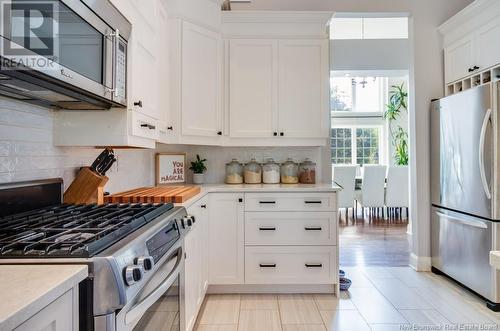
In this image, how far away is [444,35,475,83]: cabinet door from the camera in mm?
2959

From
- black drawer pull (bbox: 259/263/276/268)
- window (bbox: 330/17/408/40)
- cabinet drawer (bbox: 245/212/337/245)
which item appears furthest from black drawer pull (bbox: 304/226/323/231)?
window (bbox: 330/17/408/40)

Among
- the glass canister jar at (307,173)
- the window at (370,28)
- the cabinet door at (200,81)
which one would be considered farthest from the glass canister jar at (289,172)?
the window at (370,28)

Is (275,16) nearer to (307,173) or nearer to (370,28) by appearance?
(307,173)

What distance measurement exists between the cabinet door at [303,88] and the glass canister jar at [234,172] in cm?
57

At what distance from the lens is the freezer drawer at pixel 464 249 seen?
250 cm

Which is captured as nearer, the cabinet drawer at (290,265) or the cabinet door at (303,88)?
the cabinet drawer at (290,265)

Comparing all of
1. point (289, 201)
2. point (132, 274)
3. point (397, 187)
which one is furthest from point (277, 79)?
point (397, 187)

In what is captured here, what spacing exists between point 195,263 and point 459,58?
2974 millimetres

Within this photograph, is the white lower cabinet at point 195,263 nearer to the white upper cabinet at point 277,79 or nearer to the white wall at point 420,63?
the white upper cabinet at point 277,79

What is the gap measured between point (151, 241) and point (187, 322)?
37.5 inches

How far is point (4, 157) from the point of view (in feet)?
4.15

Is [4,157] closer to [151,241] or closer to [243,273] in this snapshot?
[151,241]

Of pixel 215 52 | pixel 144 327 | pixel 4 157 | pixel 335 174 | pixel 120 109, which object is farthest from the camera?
pixel 335 174

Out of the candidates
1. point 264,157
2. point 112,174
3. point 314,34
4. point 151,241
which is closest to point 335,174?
point 264,157
